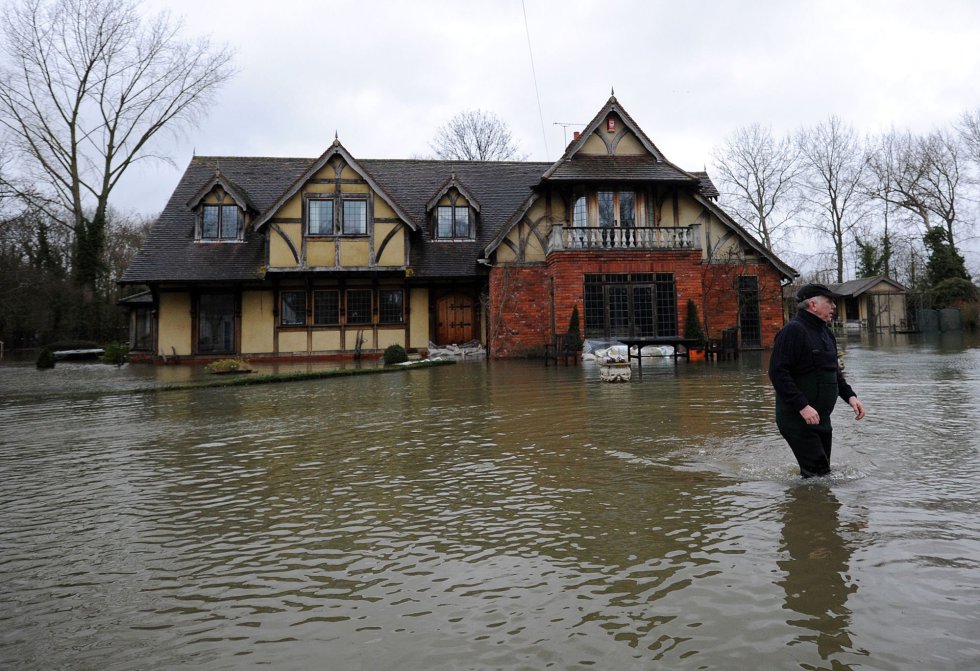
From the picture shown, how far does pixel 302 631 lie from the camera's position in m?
2.66

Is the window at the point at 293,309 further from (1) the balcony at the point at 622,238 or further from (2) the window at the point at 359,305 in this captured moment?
(1) the balcony at the point at 622,238

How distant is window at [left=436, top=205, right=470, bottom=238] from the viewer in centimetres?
2391

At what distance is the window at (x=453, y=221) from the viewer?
23.9 metres

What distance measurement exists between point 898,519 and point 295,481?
13.9 ft

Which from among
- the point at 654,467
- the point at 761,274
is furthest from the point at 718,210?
the point at 654,467

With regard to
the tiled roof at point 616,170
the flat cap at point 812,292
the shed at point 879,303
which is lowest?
the flat cap at point 812,292

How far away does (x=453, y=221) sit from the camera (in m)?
23.9

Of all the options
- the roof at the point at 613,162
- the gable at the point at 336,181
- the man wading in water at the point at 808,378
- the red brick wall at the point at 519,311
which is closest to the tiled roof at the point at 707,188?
the roof at the point at 613,162

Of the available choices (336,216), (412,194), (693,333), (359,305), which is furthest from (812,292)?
(412,194)

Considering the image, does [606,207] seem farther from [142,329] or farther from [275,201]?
[142,329]

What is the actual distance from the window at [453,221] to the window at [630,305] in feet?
19.2

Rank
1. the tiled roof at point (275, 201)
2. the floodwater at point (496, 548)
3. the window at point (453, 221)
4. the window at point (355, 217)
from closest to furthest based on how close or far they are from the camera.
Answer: the floodwater at point (496, 548)
the tiled roof at point (275, 201)
the window at point (355, 217)
the window at point (453, 221)

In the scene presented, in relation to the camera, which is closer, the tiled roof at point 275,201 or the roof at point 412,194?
the roof at point 412,194

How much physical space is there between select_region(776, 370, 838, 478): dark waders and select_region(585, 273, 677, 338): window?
15.6 meters
